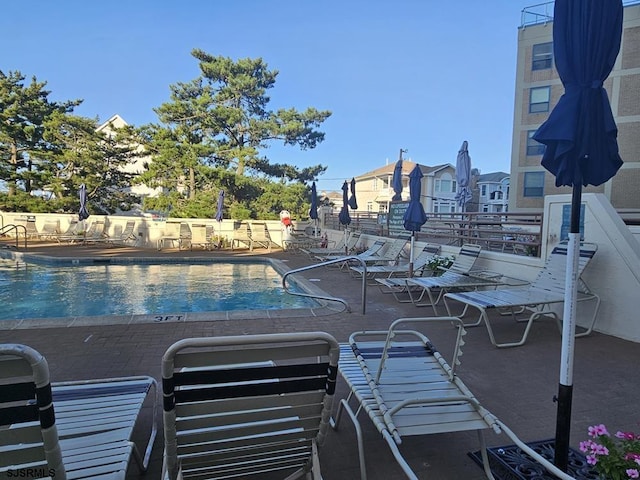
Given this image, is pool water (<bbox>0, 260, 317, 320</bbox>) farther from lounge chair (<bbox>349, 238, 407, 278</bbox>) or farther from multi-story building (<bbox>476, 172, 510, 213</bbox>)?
multi-story building (<bbox>476, 172, 510, 213</bbox>)

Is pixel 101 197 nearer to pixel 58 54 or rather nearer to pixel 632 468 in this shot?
pixel 58 54

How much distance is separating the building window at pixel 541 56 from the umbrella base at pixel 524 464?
23.3 meters

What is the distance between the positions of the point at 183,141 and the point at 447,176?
2159 cm

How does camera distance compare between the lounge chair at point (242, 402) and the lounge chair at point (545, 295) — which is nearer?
the lounge chair at point (242, 402)

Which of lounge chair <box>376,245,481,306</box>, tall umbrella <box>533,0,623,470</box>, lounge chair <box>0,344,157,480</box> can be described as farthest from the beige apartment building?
lounge chair <box>0,344,157,480</box>

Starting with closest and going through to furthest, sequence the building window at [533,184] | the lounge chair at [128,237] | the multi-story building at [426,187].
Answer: the lounge chair at [128,237] → the building window at [533,184] → the multi-story building at [426,187]

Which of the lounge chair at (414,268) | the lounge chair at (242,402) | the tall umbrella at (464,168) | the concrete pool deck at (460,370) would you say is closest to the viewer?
the lounge chair at (242,402)

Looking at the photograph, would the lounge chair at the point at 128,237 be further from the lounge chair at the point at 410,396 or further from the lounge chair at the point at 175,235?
the lounge chair at the point at 410,396

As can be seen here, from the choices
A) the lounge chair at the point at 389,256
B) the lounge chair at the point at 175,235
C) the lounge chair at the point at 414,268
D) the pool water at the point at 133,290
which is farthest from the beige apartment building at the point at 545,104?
the lounge chair at the point at 175,235

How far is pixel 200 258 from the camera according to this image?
502 inches

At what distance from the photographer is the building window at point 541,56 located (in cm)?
2067

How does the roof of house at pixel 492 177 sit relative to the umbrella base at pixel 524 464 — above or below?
above

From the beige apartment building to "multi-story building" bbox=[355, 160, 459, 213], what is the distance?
8880mm

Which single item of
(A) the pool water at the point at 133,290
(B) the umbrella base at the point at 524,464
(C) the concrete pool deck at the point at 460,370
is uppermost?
(B) the umbrella base at the point at 524,464
